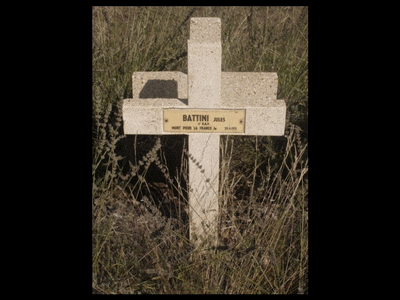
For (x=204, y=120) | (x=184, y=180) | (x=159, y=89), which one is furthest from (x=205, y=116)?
(x=184, y=180)

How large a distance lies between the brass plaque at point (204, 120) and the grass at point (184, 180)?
0.41 feet

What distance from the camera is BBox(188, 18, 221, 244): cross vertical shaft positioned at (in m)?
2.65

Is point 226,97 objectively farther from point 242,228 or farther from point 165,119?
point 242,228

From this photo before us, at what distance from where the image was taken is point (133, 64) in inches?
156

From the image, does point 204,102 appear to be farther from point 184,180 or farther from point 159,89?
point 184,180

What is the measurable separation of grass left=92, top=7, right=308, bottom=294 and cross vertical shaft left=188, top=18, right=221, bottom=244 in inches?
3.4

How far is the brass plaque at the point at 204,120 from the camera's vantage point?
2793 mm

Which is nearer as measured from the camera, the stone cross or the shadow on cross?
the stone cross

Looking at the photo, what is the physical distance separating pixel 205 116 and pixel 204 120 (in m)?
0.03

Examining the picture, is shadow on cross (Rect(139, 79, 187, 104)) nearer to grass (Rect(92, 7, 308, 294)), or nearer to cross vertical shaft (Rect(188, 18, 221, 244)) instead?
grass (Rect(92, 7, 308, 294))

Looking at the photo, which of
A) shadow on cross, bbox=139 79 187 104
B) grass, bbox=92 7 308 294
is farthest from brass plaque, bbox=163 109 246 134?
shadow on cross, bbox=139 79 187 104

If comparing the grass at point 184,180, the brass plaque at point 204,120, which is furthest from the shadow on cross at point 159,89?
the brass plaque at point 204,120

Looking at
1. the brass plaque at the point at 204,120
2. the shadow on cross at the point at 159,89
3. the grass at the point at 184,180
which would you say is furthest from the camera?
the shadow on cross at the point at 159,89

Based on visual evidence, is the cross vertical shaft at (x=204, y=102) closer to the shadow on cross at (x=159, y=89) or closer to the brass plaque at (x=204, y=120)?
the brass plaque at (x=204, y=120)
